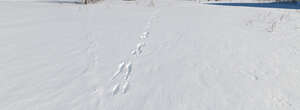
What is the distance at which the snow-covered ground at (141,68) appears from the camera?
1.68 m

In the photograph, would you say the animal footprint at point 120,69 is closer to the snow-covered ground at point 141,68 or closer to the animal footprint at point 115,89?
the snow-covered ground at point 141,68

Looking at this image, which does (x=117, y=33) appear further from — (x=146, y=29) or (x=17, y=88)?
(x=17, y=88)

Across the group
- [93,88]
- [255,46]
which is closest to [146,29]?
[255,46]

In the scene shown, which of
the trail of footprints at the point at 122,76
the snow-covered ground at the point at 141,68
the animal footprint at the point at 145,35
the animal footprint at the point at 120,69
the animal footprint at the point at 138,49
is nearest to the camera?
the snow-covered ground at the point at 141,68

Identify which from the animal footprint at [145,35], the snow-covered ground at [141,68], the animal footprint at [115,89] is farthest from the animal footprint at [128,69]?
the animal footprint at [145,35]

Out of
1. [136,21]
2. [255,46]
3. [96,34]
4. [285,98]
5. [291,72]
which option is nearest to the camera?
[285,98]

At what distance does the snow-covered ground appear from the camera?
5.50 feet

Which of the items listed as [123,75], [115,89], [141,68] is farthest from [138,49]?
[115,89]

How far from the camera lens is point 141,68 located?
2.29 m

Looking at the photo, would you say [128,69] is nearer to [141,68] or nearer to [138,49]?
[141,68]

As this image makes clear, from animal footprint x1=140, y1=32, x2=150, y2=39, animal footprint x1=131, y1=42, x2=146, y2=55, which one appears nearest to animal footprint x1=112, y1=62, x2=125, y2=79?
animal footprint x1=131, y1=42, x2=146, y2=55

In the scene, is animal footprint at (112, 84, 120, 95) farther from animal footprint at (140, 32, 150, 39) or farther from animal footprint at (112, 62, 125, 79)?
animal footprint at (140, 32, 150, 39)

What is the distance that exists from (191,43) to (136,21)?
6.02ft

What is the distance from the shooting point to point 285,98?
5.91 feet
